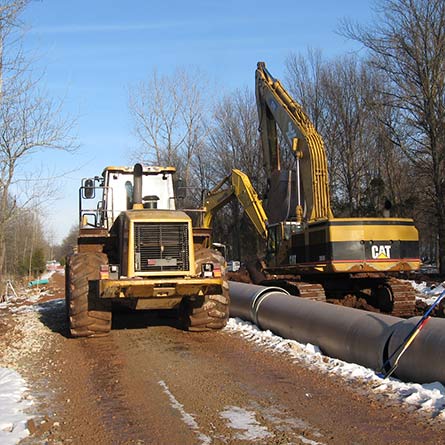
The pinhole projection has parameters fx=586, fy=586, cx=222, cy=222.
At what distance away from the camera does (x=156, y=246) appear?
987cm

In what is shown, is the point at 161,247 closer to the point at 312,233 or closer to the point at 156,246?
the point at 156,246

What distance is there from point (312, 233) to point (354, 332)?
18.5 feet

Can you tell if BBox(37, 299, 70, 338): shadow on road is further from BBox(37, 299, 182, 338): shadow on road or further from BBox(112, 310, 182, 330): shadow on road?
BBox(112, 310, 182, 330): shadow on road

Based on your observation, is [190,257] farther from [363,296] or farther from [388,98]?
[388,98]

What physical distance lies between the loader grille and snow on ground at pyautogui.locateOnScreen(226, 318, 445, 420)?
6.15 ft

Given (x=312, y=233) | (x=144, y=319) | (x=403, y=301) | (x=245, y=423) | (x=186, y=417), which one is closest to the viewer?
(x=245, y=423)

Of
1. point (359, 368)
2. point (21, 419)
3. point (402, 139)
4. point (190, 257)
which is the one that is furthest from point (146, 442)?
point (402, 139)

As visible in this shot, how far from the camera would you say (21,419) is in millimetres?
5566

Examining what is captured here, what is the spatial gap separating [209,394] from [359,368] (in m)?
2.11

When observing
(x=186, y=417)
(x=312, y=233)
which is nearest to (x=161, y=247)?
(x=186, y=417)

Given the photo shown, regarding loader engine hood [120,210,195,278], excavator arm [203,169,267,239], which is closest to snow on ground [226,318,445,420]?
loader engine hood [120,210,195,278]

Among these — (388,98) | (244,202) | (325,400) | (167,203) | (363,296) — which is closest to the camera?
(325,400)

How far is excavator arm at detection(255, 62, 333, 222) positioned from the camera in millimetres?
13953

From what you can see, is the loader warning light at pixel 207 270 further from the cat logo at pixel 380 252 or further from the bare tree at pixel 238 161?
the bare tree at pixel 238 161
